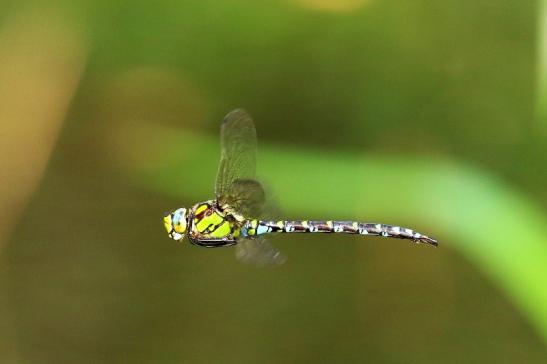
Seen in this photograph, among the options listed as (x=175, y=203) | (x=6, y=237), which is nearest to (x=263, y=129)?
(x=175, y=203)

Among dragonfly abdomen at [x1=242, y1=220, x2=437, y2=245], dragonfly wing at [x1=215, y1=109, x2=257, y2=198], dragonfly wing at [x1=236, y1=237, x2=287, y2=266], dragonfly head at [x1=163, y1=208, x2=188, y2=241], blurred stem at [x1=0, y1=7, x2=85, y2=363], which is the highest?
blurred stem at [x1=0, y1=7, x2=85, y2=363]

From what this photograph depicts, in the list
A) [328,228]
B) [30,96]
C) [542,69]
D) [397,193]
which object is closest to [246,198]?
[328,228]

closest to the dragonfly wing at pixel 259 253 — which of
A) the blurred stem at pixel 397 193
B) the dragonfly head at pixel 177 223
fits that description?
the dragonfly head at pixel 177 223

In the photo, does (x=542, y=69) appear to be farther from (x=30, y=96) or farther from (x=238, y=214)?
(x=30, y=96)

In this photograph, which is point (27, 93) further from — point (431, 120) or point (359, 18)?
point (431, 120)

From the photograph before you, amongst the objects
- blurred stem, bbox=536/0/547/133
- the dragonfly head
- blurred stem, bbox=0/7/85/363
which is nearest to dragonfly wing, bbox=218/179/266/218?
the dragonfly head

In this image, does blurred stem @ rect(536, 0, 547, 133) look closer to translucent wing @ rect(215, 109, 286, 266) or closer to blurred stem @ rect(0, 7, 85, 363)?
translucent wing @ rect(215, 109, 286, 266)
